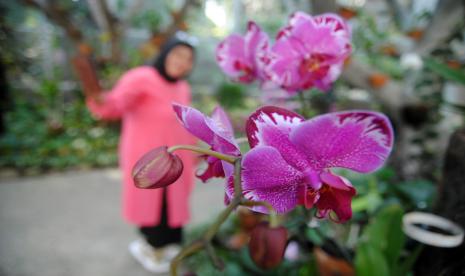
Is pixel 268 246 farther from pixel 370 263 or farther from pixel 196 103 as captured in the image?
pixel 196 103

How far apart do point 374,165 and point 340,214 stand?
7 cm

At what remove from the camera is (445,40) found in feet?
6.42

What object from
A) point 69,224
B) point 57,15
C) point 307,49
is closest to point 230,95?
point 57,15

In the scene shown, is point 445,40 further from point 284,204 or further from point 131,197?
point 284,204

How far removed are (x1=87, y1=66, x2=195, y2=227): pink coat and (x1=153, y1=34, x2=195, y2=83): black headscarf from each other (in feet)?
0.07

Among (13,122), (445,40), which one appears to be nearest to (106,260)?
(445,40)

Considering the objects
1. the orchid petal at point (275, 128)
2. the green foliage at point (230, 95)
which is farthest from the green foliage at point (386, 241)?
the green foliage at point (230, 95)

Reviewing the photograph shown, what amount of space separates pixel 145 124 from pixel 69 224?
119cm

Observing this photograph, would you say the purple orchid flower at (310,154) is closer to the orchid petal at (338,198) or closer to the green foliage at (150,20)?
the orchid petal at (338,198)

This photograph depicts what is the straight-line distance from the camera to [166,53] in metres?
1.54

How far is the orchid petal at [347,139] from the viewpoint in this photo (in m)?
0.29

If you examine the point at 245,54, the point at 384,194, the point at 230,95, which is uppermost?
the point at 245,54

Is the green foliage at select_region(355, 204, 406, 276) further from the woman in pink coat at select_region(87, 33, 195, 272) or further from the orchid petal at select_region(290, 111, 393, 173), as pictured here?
the woman in pink coat at select_region(87, 33, 195, 272)

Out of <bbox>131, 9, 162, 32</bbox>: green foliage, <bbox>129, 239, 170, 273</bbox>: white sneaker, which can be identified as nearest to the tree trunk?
<bbox>129, 239, 170, 273</bbox>: white sneaker
